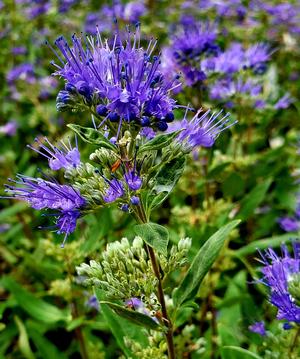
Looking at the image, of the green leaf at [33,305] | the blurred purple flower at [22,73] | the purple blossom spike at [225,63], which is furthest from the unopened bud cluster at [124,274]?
the blurred purple flower at [22,73]

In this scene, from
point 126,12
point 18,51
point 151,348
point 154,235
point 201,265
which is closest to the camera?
point 154,235

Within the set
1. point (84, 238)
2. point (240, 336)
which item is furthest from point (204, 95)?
point (240, 336)

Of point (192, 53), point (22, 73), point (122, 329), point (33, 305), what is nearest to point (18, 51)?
point (22, 73)

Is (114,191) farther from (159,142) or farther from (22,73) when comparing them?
(22,73)

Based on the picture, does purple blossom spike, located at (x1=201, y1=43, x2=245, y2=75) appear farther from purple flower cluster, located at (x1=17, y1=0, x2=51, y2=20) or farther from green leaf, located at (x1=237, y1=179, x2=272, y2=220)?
purple flower cluster, located at (x1=17, y1=0, x2=51, y2=20)

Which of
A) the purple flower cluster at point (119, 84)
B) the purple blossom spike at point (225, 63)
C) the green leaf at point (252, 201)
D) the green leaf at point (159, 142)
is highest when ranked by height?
the purple flower cluster at point (119, 84)

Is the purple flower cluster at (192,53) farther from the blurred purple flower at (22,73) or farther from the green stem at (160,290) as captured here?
the blurred purple flower at (22,73)
